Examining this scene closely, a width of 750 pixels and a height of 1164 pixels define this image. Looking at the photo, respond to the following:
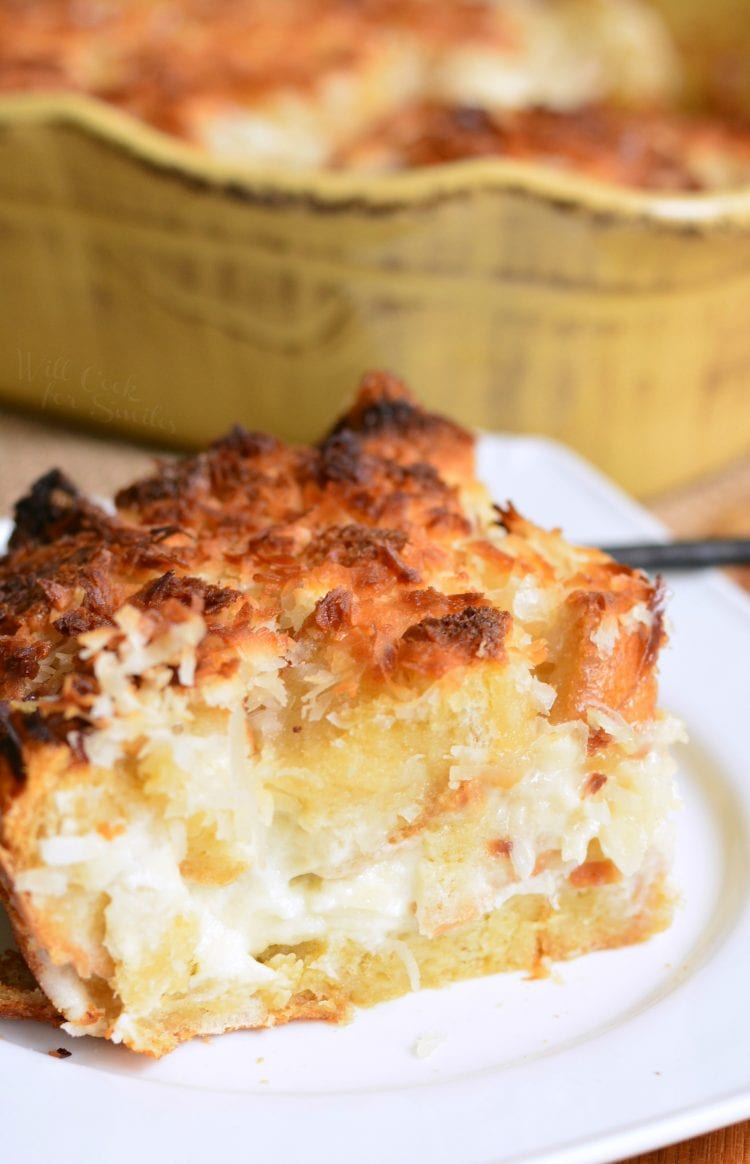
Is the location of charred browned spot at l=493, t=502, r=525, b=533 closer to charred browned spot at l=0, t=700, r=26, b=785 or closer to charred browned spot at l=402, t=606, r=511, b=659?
charred browned spot at l=402, t=606, r=511, b=659

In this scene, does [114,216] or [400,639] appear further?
[114,216]

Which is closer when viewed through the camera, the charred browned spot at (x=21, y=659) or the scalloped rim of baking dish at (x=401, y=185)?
the charred browned spot at (x=21, y=659)

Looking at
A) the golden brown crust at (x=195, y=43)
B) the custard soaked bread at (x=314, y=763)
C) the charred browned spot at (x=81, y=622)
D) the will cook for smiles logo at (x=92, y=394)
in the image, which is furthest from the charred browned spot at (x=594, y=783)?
the golden brown crust at (x=195, y=43)

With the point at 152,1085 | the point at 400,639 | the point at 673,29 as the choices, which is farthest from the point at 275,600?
the point at 673,29

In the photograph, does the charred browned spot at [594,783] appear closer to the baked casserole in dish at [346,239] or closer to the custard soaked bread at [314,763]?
the custard soaked bread at [314,763]

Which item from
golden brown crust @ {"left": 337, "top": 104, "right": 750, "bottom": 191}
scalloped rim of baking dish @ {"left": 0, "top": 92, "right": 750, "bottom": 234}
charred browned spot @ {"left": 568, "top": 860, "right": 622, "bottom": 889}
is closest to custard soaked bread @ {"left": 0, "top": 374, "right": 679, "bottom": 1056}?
charred browned spot @ {"left": 568, "top": 860, "right": 622, "bottom": 889}

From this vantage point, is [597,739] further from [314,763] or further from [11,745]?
[11,745]

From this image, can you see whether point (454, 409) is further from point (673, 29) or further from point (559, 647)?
point (673, 29)
